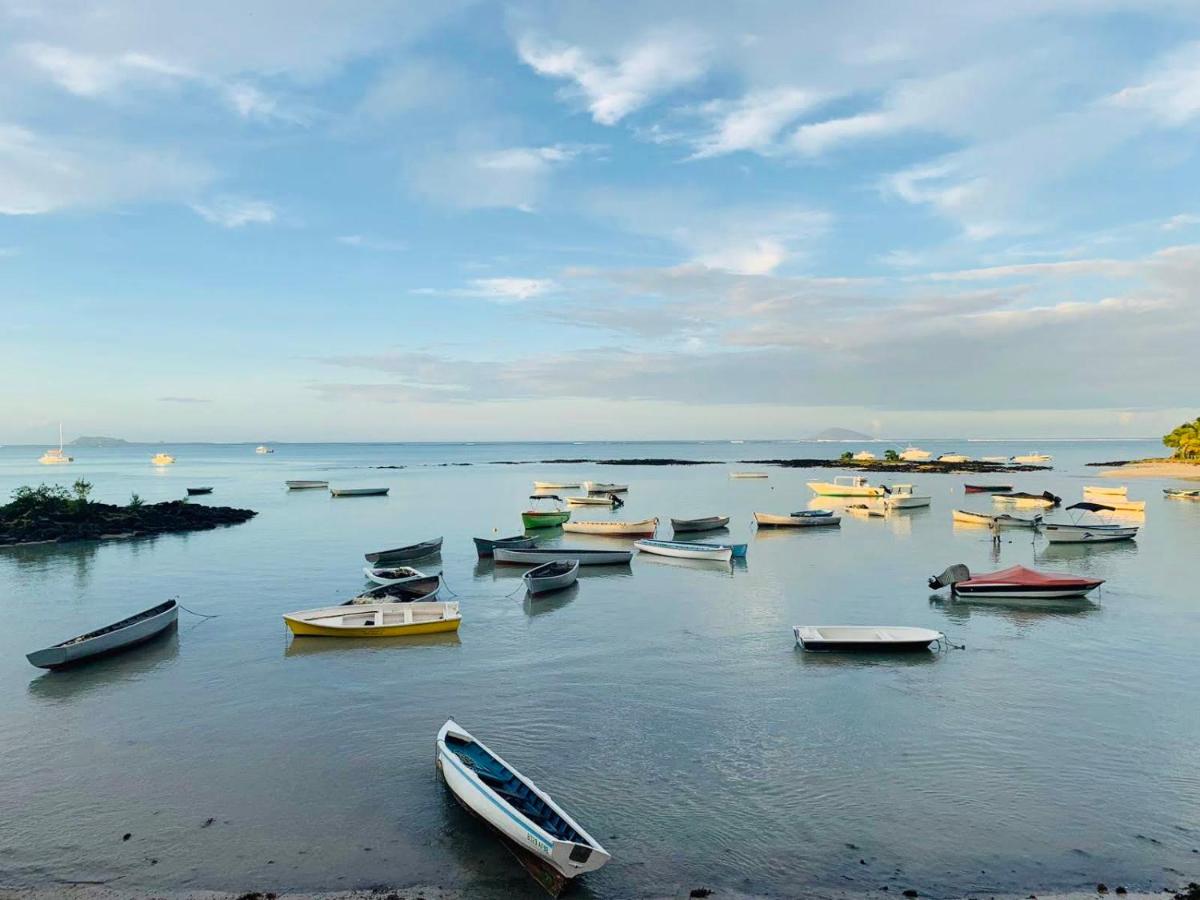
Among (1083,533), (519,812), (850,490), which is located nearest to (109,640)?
(519,812)

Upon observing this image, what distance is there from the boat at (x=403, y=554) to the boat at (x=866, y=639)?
68.6ft

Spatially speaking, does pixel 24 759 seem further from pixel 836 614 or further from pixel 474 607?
pixel 836 614

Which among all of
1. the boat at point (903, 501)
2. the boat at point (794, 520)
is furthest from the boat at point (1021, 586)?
the boat at point (903, 501)

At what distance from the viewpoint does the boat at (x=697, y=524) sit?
4975 cm

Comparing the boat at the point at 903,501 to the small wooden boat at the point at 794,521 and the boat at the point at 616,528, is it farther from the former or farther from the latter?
the boat at the point at 616,528

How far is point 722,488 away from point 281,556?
210ft

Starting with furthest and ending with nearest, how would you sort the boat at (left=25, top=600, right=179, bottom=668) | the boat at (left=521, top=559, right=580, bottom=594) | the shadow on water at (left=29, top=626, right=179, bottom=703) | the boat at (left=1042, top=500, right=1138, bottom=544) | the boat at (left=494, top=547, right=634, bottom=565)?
1. the boat at (left=1042, top=500, right=1138, bottom=544)
2. the boat at (left=494, top=547, right=634, bottom=565)
3. the boat at (left=521, top=559, right=580, bottom=594)
4. the boat at (left=25, top=600, right=179, bottom=668)
5. the shadow on water at (left=29, top=626, right=179, bottom=703)

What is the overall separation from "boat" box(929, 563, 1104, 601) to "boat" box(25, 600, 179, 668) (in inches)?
1061

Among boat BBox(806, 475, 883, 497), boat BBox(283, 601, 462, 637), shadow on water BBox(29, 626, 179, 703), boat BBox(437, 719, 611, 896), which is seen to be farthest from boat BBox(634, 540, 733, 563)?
boat BBox(806, 475, 883, 497)

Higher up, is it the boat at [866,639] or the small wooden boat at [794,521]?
the small wooden boat at [794,521]

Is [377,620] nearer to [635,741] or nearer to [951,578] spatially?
[635,741]

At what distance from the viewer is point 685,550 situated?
3925cm

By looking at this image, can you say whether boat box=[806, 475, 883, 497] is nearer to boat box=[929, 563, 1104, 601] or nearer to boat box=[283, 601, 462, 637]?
boat box=[929, 563, 1104, 601]

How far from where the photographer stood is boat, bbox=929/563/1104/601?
28047 mm
